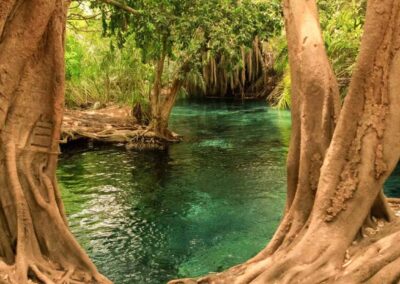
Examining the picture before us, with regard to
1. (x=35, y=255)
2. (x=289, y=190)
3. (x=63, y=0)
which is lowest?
(x=35, y=255)

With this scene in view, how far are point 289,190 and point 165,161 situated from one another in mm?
10001

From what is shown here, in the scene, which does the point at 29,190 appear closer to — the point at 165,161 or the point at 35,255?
the point at 35,255

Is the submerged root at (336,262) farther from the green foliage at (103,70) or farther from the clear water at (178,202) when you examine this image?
the green foliage at (103,70)

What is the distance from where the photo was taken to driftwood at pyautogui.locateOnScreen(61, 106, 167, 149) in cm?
1816

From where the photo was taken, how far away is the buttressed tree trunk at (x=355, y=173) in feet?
15.9

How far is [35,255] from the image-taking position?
5.70 m

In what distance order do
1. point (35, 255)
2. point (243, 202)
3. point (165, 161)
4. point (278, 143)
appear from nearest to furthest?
point (35, 255) → point (243, 202) → point (165, 161) → point (278, 143)

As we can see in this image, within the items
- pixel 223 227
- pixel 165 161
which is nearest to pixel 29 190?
pixel 223 227

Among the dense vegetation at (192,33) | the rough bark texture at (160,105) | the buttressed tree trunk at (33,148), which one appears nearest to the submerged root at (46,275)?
the buttressed tree trunk at (33,148)

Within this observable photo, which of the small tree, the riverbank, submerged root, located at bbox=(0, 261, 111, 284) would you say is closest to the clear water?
the riverbank

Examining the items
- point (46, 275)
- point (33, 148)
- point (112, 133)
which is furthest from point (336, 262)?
point (112, 133)

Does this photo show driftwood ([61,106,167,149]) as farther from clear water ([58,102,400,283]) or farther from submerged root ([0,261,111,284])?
submerged root ([0,261,111,284])

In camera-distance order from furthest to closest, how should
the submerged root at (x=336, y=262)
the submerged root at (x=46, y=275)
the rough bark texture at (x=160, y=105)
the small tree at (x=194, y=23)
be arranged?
1. the rough bark texture at (x=160, y=105)
2. the small tree at (x=194, y=23)
3. the submerged root at (x=46, y=275)
4. the submerged root at (x=336, y=262)

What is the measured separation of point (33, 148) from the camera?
590cm
